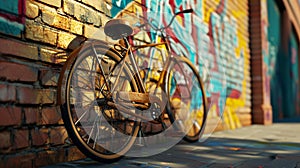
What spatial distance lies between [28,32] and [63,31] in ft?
1.22

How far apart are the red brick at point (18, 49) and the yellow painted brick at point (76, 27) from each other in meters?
0.46

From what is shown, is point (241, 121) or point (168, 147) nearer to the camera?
point (168, 147)

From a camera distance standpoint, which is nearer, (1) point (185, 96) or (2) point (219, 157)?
(2) point (219, 157)

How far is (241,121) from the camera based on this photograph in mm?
7297

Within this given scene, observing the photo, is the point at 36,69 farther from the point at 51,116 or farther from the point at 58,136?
the point at 58,136

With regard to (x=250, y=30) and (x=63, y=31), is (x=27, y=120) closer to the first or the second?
(x=63, y=31)

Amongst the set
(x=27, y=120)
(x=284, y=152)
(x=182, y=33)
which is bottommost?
(x=284, y=152)

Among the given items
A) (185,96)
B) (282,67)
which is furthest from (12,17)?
(282,67)

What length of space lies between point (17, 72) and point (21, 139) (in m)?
0.46

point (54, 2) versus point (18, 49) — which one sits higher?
point (54, 2)

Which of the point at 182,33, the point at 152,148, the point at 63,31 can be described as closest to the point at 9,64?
the point at 63,31

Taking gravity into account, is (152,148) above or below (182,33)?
below

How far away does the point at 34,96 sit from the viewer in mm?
2605

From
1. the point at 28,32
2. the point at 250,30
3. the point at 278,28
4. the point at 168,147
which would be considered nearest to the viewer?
the point at 28,32
